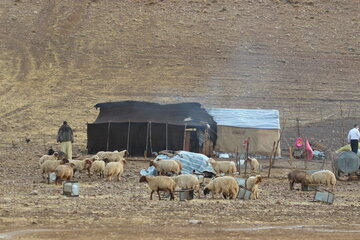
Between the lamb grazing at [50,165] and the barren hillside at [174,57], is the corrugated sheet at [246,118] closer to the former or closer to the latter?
the barren hillside at [174,57]

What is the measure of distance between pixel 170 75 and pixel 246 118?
17.6m

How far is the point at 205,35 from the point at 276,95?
36.6 feet

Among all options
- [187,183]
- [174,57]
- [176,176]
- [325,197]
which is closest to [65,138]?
[176,176]

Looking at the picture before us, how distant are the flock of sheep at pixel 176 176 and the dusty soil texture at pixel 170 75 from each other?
1.46 feet

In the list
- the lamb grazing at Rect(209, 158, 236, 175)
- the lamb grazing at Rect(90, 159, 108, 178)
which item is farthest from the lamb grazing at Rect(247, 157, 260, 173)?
the lamb grazing at Rect(90, 159, 108, 178)

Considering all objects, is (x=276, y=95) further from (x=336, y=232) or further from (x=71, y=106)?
(x=336, y=232)

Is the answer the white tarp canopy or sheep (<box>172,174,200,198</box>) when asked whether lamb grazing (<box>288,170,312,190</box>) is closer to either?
sheep (<box>172,174,200,198</box>)

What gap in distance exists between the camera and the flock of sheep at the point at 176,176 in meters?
16.7

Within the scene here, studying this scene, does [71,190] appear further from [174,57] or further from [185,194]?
[174,57]

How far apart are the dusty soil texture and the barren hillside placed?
10 centimetres

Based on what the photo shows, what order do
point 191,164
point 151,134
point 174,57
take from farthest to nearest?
point 174,57 < point 151,134 < point 191,164

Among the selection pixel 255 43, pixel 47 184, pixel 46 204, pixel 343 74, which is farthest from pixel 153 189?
pixel 255 43

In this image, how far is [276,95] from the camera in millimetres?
45531

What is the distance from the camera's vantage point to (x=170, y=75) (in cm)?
4862
